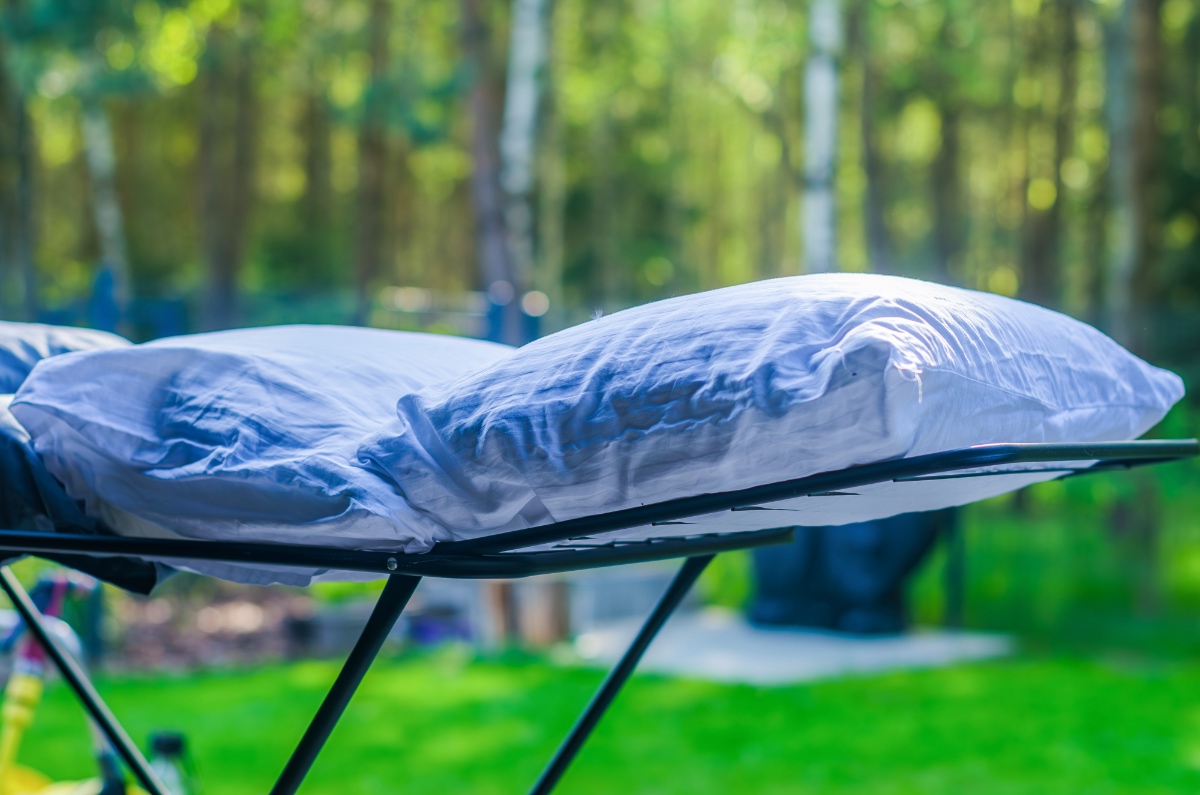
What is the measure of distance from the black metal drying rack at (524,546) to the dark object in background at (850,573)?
555cm

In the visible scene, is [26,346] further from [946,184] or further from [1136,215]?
[946,184]

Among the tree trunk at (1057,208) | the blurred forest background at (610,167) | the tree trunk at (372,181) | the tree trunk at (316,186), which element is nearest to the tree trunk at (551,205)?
the blurred forest background at (610,167)

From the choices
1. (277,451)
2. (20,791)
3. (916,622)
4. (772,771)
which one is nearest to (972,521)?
(916,622)

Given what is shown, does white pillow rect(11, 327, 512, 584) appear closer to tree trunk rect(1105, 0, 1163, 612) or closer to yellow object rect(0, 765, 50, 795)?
yellow object rect(0, 765, 50, 795)

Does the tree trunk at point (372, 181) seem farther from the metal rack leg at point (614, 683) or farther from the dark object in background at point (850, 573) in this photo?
the metal rack leg at point (614, 683)

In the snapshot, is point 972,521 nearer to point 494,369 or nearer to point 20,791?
point 20,791

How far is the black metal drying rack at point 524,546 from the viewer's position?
0.89 m

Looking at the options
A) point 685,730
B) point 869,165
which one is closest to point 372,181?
point 869,165

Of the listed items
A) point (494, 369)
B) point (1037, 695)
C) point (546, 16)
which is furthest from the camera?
point (546, 16)

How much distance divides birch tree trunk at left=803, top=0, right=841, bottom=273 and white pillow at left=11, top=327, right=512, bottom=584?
8357 mm

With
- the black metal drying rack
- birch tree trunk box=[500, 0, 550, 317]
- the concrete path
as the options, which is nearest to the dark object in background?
the concrete path

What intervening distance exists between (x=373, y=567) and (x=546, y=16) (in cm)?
925

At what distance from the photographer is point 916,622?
7602 mm

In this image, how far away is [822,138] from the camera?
31.3 feet
